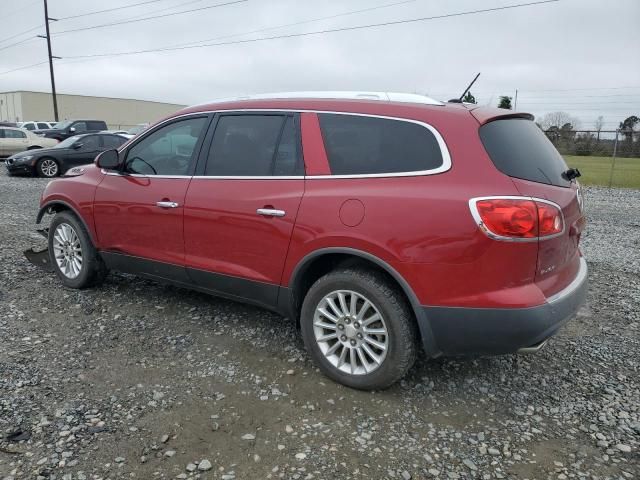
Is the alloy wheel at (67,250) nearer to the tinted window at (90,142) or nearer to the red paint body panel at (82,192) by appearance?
the red paint body panel at (82,192)

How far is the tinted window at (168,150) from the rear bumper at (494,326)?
90.7 inches

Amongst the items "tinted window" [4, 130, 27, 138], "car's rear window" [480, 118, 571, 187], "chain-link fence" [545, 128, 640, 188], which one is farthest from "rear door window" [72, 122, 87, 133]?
"car's rear window" [480, 118, 571, 187]

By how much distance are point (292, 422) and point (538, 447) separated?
1349mm

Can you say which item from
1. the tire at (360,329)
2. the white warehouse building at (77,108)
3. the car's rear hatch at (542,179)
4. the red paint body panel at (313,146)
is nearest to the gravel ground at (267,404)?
the tire at (360,329)

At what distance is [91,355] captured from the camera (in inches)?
149

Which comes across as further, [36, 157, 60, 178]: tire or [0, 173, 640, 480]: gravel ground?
[36, 157, 60, 178]: tire

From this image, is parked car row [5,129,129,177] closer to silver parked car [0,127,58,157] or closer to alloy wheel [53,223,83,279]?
silver parked car [0,127,58,157]

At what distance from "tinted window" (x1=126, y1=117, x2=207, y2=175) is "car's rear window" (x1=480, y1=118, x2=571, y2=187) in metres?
2.25

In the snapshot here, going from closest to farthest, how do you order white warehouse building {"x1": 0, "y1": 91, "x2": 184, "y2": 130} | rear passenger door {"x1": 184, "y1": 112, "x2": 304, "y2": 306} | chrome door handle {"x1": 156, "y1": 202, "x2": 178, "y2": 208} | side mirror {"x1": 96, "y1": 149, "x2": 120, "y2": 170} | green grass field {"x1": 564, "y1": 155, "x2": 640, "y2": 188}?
rear passenger door {"x1": 184, "y1": 112, "x2": 304, "y2": 306} → chrome door handle {"x1": 156, "y1": 202, "x2": 178, "y2": 208} → side mirror {"x1": 96, "y1": 149, "x2": 120, "y2": 170} → green grass field {"x1": 564, "y1": 155, "x2": 640, "y2": 188} → white warehouse building {"x1": 0, "y1": 91, "x2": 184, "y2": 130}

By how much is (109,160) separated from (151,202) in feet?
2.22

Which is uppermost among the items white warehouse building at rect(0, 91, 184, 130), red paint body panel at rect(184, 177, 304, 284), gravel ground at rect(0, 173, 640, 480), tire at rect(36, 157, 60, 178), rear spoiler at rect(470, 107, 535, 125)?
white warehouse building at rect(0, 91, 184, 130)

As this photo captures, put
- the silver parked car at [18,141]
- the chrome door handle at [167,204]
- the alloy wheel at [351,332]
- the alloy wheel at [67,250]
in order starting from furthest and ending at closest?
the silver parked car at [18,141], the alloy wheel at [67,250], the chrome door handle at [167,204], the alloy wheel at [351,332]

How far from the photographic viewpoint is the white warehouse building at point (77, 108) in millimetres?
58206

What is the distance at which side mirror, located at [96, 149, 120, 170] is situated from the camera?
4.57m
